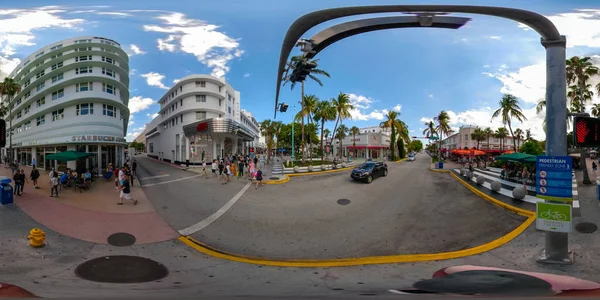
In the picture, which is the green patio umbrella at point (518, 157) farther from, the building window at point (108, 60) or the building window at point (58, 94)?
the building window at point (58, 94)

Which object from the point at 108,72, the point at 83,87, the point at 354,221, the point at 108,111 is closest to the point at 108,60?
the point at 108,72

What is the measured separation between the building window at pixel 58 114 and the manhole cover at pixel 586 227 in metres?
15.9

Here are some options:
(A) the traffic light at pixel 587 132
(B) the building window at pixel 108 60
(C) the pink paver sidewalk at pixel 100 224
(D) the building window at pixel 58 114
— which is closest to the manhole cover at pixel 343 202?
(C) the pink paver sidewalk at pixel 100 224

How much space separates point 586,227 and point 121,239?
425 inches

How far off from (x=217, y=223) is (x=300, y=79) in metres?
4.29

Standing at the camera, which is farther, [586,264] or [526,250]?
[526,250]

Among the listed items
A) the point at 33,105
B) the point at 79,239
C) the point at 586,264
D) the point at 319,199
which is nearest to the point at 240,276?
the point at 319,199

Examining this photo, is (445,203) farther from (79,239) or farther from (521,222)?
(79,239)

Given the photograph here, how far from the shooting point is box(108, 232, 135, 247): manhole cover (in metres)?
5.04

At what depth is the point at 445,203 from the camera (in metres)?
6.35

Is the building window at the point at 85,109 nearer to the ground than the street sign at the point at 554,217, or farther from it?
farther from it

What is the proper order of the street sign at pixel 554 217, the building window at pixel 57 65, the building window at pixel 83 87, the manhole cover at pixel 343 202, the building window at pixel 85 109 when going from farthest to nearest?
the building window at pixel 57 65 < the building window at pixel 85 109 < the building window at pixel 83 87 < the manhole cover at pixel 343 202 < the street sign at pixel 554 217

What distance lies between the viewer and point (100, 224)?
547 cm

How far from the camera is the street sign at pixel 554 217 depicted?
14.4ft
